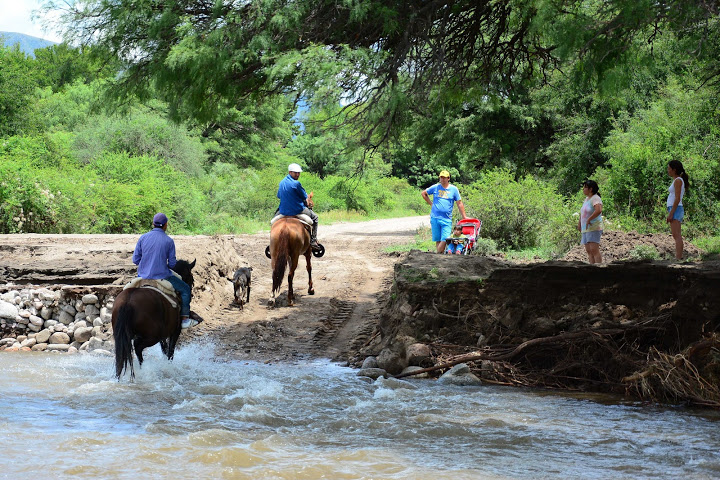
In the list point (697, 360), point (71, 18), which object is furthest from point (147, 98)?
point (697, 360)

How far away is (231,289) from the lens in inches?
586

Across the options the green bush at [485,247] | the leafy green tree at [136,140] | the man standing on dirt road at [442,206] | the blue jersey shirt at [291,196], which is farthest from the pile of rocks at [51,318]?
the leafy green tree at [136,140]

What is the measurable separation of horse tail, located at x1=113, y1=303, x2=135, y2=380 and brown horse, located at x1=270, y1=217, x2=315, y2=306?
481 centimetres

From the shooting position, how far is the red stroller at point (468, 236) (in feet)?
45.0

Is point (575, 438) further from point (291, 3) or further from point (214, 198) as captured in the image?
point (214, 198)

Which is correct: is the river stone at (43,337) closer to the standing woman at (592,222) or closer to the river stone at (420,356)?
the river stone at (420,356)

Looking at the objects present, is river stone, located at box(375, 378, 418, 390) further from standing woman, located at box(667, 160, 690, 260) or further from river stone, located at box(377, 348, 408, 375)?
standing woman, located at box(667, 160, 690, 260)

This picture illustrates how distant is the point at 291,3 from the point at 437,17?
2.22 meters

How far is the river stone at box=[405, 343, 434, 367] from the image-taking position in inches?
353

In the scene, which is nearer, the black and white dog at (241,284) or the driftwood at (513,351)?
the driftwood at (513,351)

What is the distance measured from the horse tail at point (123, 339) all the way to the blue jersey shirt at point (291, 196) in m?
5.44

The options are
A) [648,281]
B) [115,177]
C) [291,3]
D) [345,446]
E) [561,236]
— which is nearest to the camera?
[345,446]

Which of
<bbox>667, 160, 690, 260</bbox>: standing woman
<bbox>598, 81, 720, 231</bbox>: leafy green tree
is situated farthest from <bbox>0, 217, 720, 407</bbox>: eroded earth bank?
<bbox>598, 81, 720, 231</bbox>: leafy green tree

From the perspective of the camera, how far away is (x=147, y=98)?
33.0ft
